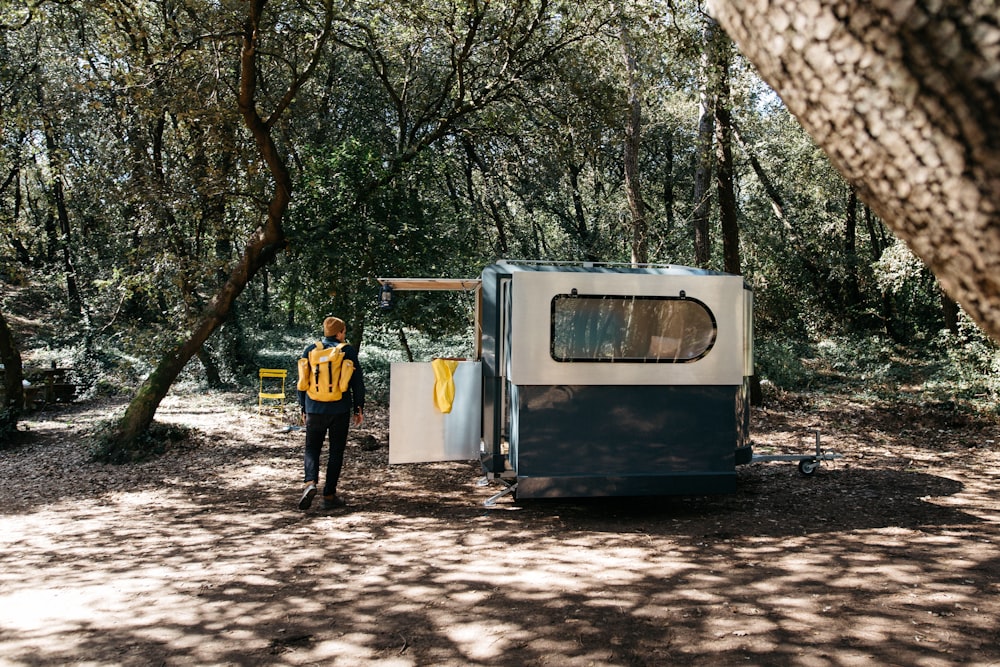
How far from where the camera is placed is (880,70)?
1.55 m

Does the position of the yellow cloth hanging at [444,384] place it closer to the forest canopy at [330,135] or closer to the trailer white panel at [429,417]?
the trailer white panel at [429,417]

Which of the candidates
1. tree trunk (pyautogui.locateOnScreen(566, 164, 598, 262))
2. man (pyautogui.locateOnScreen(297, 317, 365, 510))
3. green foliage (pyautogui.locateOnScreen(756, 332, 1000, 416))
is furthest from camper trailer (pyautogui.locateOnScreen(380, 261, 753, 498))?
tree trunk (pyautogui.locateOnScreen(566, 164, 598, 262))

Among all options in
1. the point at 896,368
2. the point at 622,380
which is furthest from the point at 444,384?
the point at 896,368

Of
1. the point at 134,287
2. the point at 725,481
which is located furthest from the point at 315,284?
the point at 725,481

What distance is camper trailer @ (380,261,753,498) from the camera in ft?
22.7

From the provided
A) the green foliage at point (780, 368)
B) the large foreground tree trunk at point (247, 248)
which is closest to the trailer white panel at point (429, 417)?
the large foreground tree trunk at point (247, 248)

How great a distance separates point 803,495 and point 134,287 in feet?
33.8

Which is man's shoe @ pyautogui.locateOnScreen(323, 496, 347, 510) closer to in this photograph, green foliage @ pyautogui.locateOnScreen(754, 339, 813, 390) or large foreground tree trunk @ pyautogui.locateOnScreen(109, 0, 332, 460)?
large foreground tree trunk @ pyautogui.locateOnScreen(109, 0, 332, 460)

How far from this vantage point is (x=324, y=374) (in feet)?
24.2

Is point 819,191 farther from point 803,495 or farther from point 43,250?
point 43,250

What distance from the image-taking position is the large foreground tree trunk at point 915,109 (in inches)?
57.2

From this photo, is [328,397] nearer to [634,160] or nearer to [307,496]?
[307,496]

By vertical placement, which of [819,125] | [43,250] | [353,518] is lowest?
[353,518]

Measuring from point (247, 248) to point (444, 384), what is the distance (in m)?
5.37
